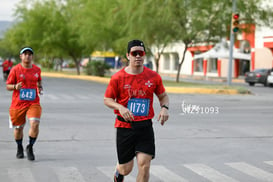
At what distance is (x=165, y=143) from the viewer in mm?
9766

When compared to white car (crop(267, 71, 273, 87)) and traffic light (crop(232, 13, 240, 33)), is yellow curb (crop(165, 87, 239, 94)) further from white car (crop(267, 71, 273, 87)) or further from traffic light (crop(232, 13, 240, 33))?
white car (crop(267, 71, 273, 87))

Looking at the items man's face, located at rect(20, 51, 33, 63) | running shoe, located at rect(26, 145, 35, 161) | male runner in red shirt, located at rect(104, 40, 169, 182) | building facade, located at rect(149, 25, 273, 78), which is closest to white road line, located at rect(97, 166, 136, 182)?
running shoe, located at rect(26, 145, 35, 161)

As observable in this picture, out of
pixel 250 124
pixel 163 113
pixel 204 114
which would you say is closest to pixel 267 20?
pixel 204 114

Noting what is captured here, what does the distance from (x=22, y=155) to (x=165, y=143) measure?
283 centimetres

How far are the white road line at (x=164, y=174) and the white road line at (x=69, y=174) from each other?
102 cm

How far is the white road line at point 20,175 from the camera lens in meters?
6.61

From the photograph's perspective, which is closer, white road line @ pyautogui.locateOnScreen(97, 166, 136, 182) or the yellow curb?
white road line @ pyautogui.locateOnScreen(97, 166, 136, 182)

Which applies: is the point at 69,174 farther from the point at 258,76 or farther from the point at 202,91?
the point at 258,76

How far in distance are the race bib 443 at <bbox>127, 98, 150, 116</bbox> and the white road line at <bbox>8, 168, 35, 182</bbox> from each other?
6.72 ft

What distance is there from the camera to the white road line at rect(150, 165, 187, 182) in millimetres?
6684

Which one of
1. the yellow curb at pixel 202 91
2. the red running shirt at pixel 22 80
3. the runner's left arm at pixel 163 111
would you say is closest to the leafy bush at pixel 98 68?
the yellow curb at pixel 202 91

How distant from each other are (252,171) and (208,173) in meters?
0.65

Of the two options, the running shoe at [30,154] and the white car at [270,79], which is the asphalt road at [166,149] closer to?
the running shoe at [30,154]

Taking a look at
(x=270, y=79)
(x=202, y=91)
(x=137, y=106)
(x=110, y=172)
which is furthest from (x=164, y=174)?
(x=270, y=79)
